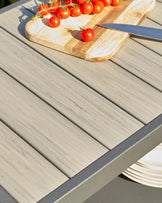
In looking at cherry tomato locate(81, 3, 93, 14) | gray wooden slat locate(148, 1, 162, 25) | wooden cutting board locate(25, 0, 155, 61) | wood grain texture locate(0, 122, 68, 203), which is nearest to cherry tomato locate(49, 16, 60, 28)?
wooden cutting board locate(25, 0, 155, 61)

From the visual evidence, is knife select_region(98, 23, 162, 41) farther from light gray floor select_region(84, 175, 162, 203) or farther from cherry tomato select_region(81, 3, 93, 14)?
light gray floor select_region(84, 175, 162, 203)

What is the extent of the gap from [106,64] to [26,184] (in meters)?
0.59

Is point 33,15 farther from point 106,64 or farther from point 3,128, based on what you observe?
point 3,128

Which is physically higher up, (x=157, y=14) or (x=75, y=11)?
(x=157, y=14)

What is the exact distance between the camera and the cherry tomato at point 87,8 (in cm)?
160

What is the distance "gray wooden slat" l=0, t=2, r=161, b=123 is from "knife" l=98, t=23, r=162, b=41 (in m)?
0.05

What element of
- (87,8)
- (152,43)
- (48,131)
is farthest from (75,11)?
(48,131)

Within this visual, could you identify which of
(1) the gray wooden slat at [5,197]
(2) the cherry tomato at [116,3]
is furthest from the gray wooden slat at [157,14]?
(1) the gray wooden slat at [5,197]

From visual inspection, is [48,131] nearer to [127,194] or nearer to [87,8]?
[87,8]

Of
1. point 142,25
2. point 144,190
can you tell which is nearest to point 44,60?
point 142,25

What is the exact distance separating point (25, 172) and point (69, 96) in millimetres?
338

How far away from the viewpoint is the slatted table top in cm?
112

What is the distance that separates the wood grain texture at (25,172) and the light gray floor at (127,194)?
0.99 metres

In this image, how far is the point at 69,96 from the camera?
4.42 feet
